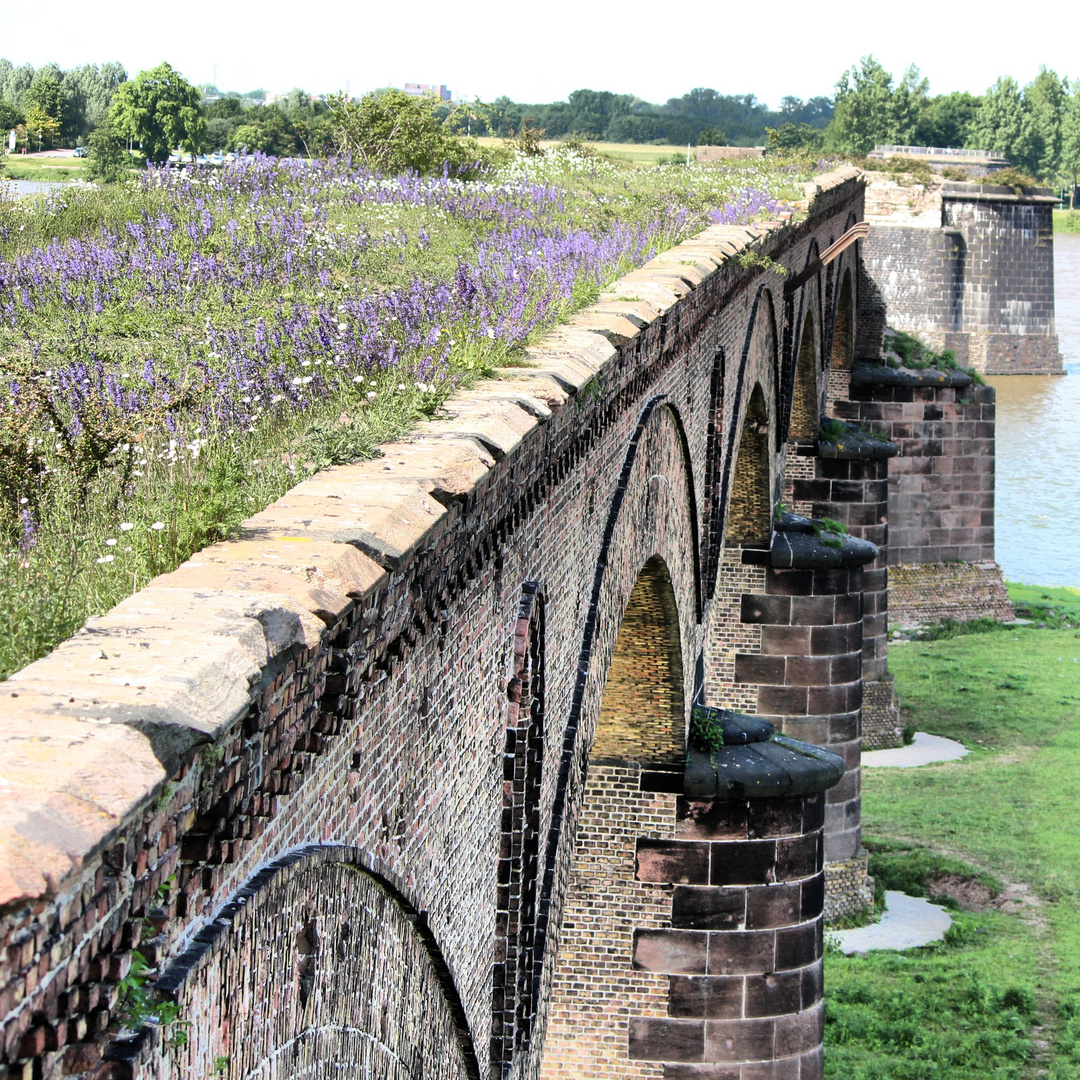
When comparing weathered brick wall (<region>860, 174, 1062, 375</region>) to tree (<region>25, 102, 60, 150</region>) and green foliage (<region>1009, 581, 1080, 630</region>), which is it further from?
tree (<region>25, 102, 60, 150</region>)

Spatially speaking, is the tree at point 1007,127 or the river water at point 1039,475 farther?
the tree at point 1007,127

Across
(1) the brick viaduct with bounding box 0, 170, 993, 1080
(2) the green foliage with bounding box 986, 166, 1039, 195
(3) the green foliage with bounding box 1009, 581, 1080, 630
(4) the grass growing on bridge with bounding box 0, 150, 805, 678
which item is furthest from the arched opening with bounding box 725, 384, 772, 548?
(2) the green foliage with bounding box 986, 166, 1039, 195

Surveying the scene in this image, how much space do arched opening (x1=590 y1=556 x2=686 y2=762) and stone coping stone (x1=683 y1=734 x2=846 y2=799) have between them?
0.75ft

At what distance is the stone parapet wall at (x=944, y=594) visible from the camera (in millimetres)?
26906

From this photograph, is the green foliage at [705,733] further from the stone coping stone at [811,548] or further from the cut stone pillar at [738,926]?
the stone coping stone at [811,548]

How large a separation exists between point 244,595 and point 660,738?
278 inches

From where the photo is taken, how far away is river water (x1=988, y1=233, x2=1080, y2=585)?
31.8 meters

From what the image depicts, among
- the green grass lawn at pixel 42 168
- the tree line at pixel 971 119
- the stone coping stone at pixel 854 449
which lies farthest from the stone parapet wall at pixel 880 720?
Answer: the tree line at pixel 971 119

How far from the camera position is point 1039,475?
37.1 meters

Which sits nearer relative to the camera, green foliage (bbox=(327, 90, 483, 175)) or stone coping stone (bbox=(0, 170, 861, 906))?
stone coping stone (bbox=(0, 170, 861, 906))

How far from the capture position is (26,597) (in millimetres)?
2984

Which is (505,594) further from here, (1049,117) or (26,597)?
(1049,117)

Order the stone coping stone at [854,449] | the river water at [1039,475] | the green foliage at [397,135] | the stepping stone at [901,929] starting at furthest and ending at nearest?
the river water at [1039,475], the stone coping stone at [854,449], the green foliage at [397,135], the stepping stone at [901,929]

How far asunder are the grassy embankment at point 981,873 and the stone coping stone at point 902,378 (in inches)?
181
